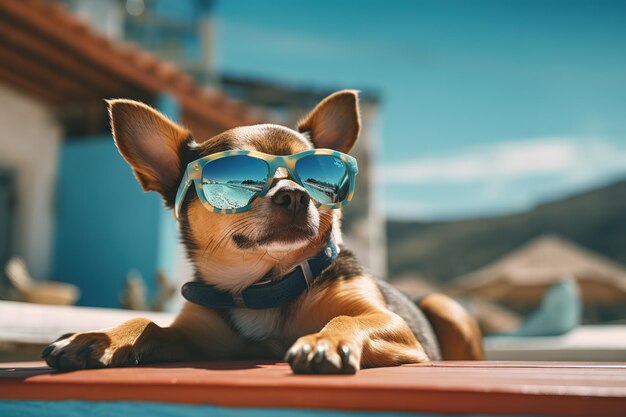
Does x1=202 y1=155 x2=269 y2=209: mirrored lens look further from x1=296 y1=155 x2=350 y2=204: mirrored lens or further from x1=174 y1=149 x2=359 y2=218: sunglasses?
x1=296 y1=155 x2=350 y2=204: mirrored lens

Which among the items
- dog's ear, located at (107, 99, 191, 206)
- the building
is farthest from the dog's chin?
the building

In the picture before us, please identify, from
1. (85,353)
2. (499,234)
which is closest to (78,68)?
(85,353)

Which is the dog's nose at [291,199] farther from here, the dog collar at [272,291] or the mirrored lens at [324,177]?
the dog collar at [272,291]

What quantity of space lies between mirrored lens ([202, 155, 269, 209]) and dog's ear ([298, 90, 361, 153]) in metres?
0.52

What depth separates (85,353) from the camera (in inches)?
69.8

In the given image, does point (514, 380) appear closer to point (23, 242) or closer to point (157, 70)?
point (157, 70)

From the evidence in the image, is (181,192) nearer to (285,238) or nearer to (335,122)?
(285,238)

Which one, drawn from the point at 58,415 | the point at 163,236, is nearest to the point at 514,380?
the point at 58,415

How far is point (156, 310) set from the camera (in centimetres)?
570

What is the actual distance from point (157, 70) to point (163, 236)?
70.0 inches

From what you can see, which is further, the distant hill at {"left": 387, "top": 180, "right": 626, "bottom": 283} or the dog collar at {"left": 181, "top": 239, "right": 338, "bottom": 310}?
the distant hill at {"left": 387, "top": 180, "right": 626, "bottom": 283}

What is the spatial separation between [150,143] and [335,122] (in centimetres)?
73

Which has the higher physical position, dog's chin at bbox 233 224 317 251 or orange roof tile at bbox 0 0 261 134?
orange roof tile at bbox 0 0 261 134

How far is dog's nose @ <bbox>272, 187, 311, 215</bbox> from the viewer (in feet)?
6.65
